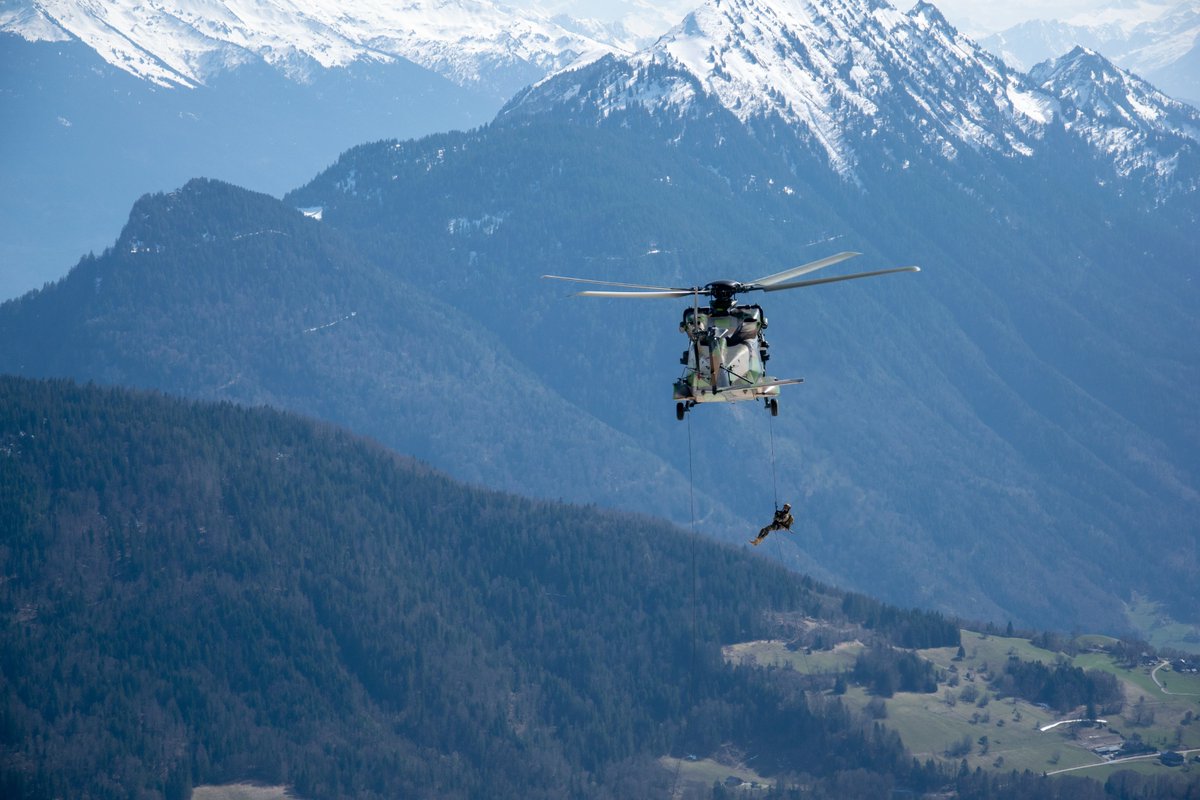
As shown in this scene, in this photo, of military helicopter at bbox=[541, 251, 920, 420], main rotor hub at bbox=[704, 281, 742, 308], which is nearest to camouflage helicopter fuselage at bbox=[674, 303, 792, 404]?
military helicopter at bbox=[541, 251, 920, 420]

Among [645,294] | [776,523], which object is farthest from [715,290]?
[776,523]

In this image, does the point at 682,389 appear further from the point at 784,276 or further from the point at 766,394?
the point at 784,276

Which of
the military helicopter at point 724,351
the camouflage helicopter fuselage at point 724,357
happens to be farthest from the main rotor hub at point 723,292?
the camouflage helicopter fuselage at point 724,357

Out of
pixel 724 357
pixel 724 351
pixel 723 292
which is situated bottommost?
pixel 724 357

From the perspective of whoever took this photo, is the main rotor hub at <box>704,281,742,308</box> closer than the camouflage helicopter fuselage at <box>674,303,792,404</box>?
No

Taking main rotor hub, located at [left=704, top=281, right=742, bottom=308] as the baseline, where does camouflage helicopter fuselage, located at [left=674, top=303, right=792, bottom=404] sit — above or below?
below

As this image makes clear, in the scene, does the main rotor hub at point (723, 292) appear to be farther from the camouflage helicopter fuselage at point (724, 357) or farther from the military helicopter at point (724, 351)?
the camouflage helicopter fuselage at point (724, 357)

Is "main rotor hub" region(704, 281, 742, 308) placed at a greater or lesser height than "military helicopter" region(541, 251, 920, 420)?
greater

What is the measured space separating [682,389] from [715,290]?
6636 mm

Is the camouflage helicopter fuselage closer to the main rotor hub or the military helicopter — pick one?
the military helicopter

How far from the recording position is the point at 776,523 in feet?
391

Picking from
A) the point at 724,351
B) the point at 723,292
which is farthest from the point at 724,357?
the point at 723,292

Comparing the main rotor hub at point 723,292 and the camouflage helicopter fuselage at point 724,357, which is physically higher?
the main rotor hub at point 723,292

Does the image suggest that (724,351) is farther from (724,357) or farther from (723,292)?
(723,292)
